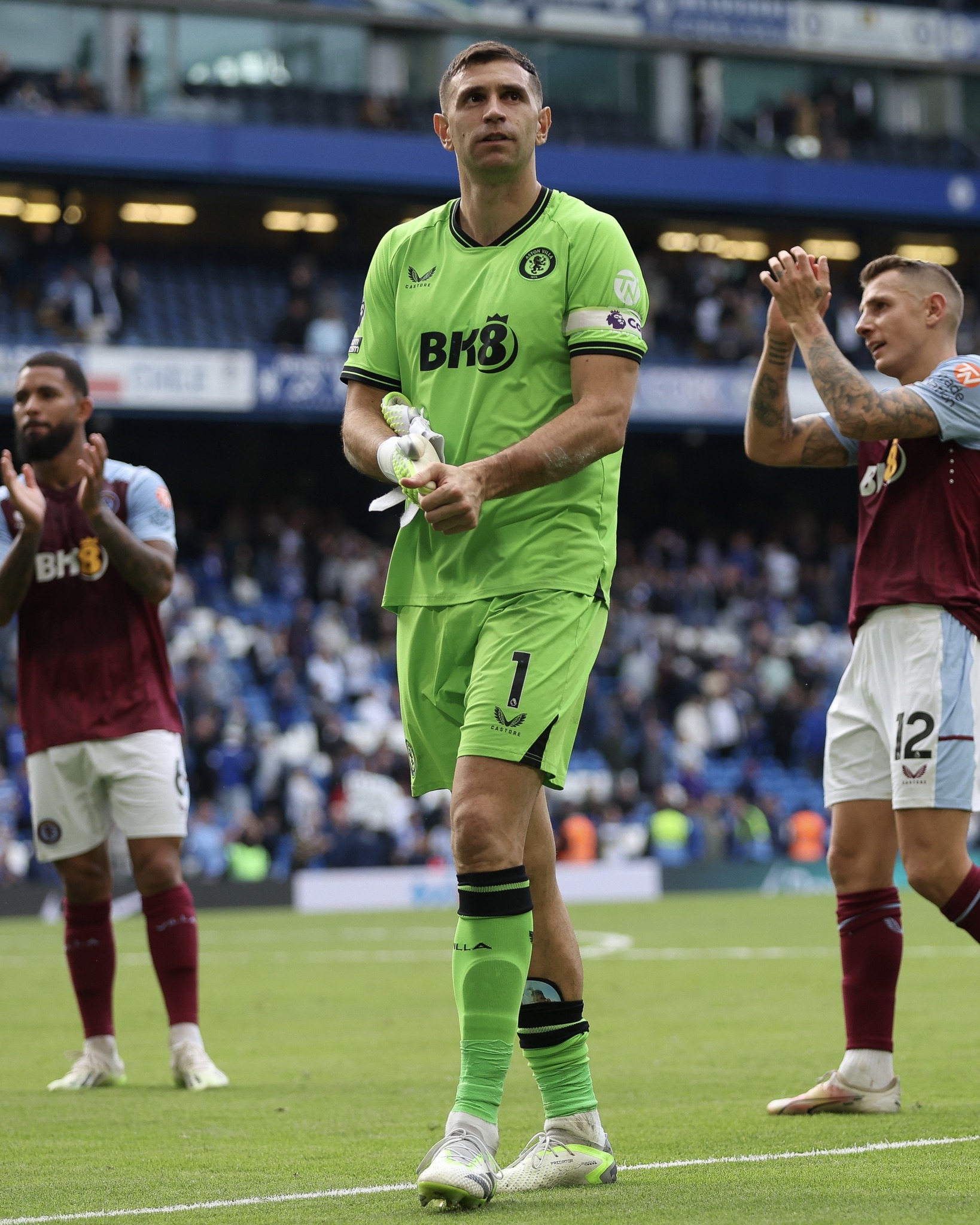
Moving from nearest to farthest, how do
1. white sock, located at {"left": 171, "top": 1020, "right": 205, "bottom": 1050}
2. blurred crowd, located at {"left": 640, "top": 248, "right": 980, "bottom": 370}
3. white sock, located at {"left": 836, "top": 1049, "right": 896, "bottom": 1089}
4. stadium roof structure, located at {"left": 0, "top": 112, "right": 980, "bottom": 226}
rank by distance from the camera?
white sock, located at {"left": 836, "top": 1049, "right": 896, "bottom": 1089}
white sock, located at {"left": 171, "top": 1020, "right": 205, "bottom": 1050}
stadium roof structure, located at {"left": 0, "top": 112, "right": 980, "bottom": 226}
blurred crowd, located at {"left": 640, "top": 248, "right": 980, "bottom": 370}

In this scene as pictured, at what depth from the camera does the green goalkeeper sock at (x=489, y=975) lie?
4.16 m

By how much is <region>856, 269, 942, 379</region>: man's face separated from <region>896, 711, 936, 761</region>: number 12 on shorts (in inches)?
44.0

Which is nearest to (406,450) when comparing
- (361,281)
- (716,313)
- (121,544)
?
(121,544)

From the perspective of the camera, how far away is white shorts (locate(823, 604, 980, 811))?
536 cm

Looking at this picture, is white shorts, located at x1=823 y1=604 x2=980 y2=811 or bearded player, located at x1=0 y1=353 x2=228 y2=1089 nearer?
white shorts, located at x1=823 y1=604 x2=980 y2=811

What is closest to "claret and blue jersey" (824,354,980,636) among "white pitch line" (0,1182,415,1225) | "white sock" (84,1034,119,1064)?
"white pitch line" (0,1182,415,1225)

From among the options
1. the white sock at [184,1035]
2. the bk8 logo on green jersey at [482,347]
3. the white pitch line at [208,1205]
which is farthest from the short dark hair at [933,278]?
the white sock at [184,1035]

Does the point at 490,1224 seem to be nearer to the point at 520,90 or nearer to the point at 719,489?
the point at 520,90

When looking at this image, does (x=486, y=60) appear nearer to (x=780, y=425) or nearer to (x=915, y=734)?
(x=780, y=425)

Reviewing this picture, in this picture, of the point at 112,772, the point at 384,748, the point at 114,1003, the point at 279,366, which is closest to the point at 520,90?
the point at 112,772

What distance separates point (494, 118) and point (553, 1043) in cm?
226

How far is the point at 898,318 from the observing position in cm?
574

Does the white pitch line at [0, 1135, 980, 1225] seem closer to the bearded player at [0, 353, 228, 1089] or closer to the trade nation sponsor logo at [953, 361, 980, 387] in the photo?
the trade nation sponsor logo at [953, 361, 980, 387]

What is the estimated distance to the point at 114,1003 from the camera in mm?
10734
